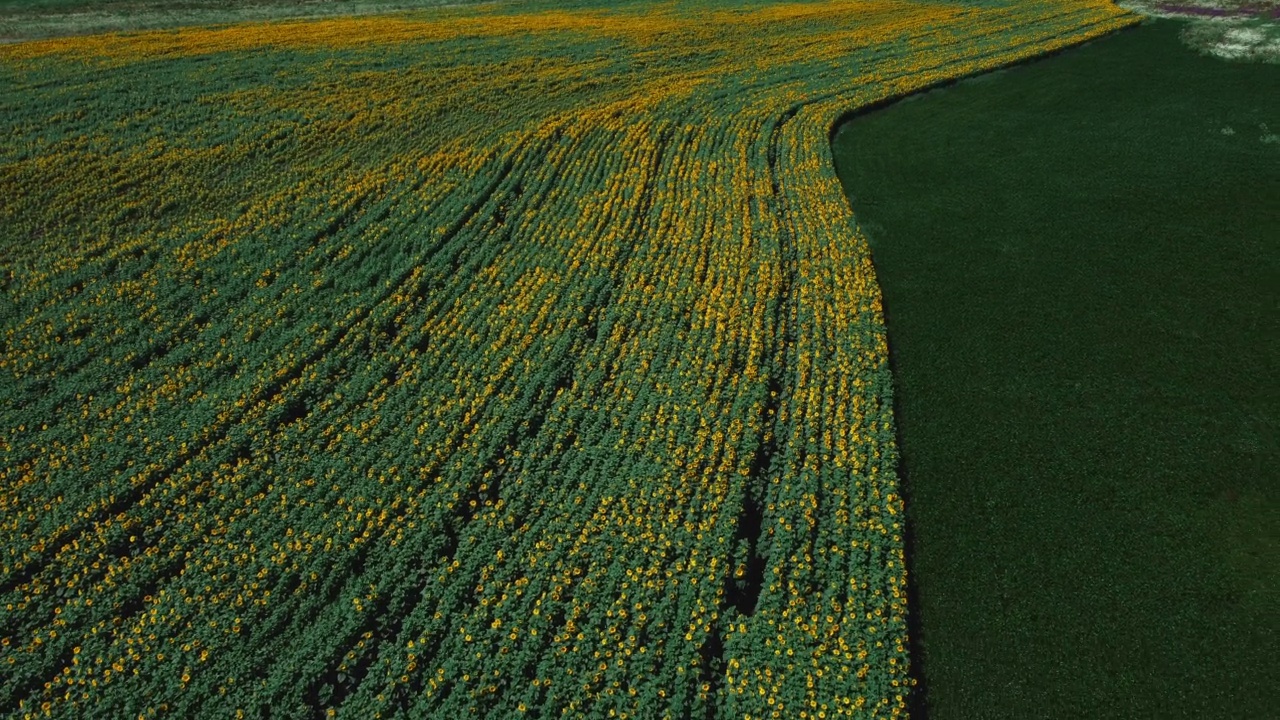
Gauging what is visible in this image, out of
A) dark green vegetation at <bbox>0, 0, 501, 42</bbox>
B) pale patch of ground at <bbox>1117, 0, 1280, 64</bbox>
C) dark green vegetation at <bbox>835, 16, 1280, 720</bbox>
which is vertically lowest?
dark green vegetation at <bbox>835, 16, 1280, 720</bbox>

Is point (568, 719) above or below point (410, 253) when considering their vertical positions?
below

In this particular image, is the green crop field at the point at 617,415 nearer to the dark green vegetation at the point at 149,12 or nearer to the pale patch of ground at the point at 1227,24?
the pale patch of ground at the point at 1227,24

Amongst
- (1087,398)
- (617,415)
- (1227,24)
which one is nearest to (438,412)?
(617,415)

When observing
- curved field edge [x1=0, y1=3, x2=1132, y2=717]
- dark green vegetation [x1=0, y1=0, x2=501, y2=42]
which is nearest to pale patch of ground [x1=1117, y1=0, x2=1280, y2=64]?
curved field edge [x1=0, y1=3, x2=1132, y2=717]

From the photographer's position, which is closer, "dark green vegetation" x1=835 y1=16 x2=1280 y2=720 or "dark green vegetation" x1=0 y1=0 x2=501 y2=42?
"dark green vegetation" x1=835 y1=16 x2=1280 y2=720

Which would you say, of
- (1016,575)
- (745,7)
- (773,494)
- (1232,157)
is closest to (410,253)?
(773,494)

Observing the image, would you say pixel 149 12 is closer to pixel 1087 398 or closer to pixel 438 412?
pixel 438 412

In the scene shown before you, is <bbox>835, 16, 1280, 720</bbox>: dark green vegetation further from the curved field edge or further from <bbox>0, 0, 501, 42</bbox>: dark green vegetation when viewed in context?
<bbox>0, 0, 501, 42</bbox>: dark green vegetation

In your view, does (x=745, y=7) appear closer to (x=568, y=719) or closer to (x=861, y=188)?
(x=861, y=188)
